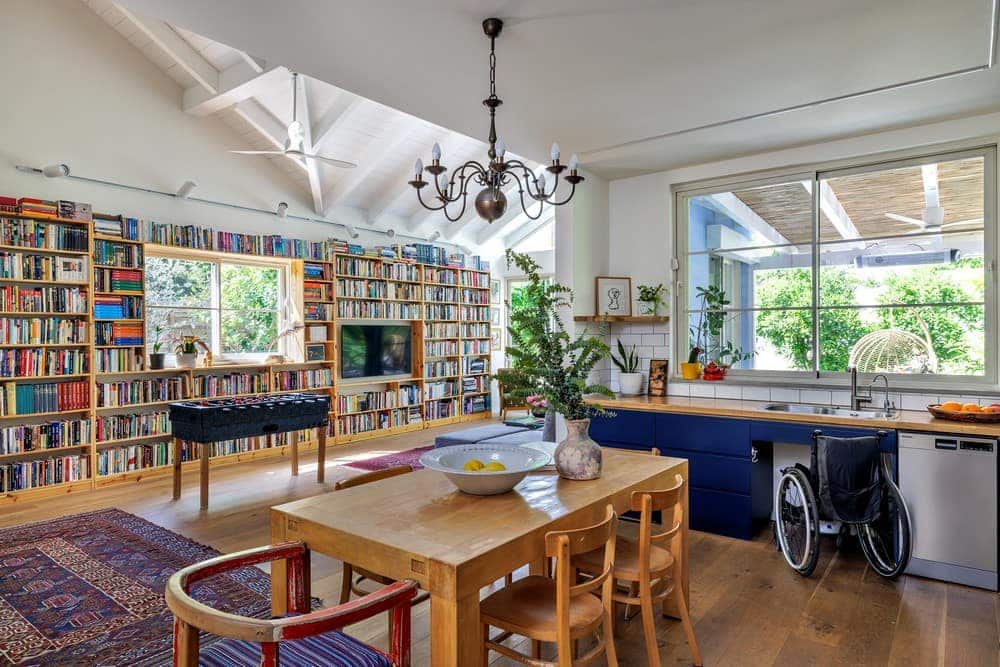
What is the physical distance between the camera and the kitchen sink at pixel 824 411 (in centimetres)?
355

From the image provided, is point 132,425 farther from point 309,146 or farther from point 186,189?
point 309,146

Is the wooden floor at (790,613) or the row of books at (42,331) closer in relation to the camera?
the wooden floor at (790,613)

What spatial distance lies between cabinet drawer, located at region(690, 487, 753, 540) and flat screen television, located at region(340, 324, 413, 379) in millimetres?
4771

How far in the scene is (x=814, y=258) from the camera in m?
4.15

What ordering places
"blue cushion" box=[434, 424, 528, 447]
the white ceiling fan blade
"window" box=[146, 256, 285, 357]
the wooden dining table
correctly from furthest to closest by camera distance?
"window" box=[146, 256, 285, 357], "blue cushion" box=[434, 424, 528, 447], the white ceiling fan blade, the wooden dining table

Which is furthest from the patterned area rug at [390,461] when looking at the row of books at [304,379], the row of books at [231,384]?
the row of books at [231,384]

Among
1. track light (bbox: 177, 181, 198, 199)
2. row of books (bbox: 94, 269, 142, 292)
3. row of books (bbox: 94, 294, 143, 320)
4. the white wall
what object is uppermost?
the white wall

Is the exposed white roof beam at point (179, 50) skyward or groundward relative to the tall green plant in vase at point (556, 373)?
skyward

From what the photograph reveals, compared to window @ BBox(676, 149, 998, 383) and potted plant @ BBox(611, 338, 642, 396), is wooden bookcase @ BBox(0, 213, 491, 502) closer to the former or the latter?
potted plant @ BBox(611, 338, 642, 396)

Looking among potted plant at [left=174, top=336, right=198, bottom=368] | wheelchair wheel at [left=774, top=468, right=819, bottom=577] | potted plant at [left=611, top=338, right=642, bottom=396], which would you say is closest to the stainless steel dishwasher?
wheelchair wheel at [left=774, top=468, right=819, bottom=577]

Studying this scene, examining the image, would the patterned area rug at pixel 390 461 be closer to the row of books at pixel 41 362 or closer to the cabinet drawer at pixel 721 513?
the row of books at pixel 41 362

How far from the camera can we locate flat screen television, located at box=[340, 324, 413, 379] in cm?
736

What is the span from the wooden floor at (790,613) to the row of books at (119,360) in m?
1.49

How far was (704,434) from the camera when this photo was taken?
150 inches
